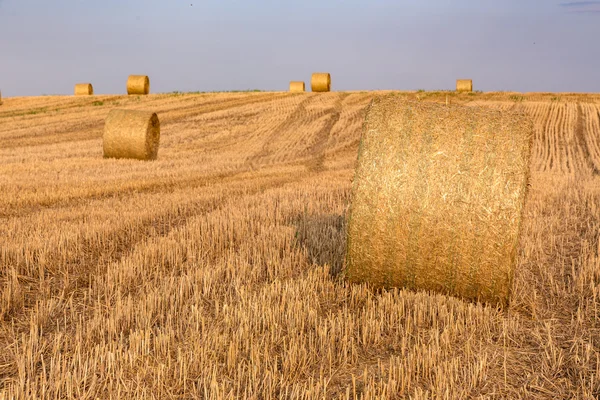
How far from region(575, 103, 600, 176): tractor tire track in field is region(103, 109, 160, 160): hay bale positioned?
1154 cm

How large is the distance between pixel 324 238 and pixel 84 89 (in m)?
35.6

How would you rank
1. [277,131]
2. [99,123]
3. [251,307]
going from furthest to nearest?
[99,123] → [277,131] → [251,307]

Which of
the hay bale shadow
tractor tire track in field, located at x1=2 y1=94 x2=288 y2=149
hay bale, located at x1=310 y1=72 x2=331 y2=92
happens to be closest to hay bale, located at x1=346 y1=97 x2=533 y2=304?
the hay bale shadow

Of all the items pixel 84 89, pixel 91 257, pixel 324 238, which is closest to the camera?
pixel 91 257

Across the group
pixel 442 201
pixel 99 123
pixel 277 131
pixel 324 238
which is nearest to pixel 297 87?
pixel 277 131

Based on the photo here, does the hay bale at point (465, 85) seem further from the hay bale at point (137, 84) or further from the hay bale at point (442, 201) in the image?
the hay bale at point (442, 201)

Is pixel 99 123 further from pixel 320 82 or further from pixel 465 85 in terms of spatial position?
pixel 465 85

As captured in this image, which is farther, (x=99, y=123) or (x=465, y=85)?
(x=465, y=85)

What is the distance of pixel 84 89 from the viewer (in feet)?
124

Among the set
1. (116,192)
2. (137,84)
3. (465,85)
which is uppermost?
(137,84)

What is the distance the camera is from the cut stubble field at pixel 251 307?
3.33 meters

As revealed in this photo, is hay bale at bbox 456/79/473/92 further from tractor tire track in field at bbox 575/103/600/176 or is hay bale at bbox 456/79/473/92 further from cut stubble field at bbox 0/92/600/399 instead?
cut stubble field at bbox 0/92/600/399

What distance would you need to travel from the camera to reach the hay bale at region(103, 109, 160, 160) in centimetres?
1454

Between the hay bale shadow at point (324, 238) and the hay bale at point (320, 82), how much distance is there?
1026 inches
